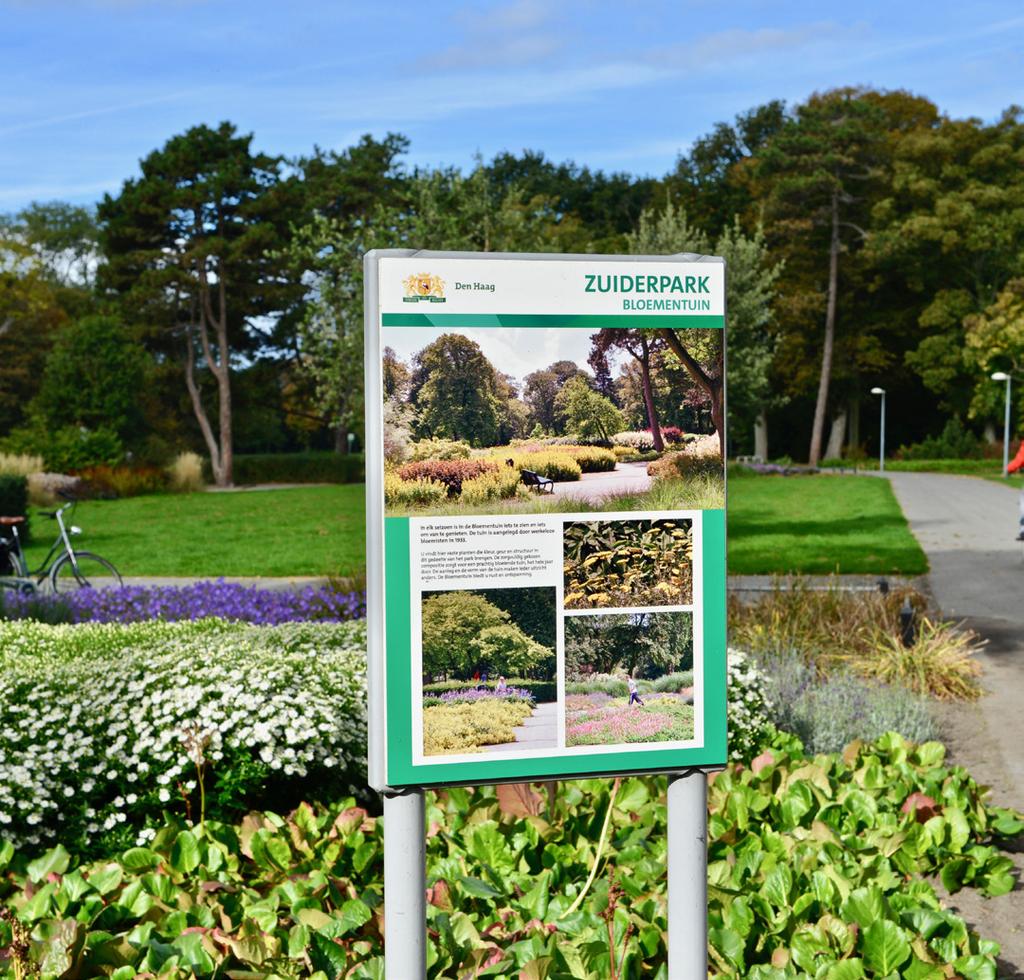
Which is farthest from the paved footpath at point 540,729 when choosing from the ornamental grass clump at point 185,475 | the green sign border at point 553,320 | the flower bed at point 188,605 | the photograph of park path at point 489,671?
the ornamental grass clump at point 185,475

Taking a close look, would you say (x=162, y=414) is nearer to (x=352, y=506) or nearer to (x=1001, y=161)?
(x=352, y=506)

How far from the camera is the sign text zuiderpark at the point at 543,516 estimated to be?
2746mm

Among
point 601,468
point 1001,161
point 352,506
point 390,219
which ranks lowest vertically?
point 352,506

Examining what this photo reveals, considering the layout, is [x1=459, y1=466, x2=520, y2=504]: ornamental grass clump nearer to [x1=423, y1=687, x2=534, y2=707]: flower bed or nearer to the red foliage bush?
the red foliage bush

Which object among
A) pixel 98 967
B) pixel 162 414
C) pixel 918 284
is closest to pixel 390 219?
pixel 98 967

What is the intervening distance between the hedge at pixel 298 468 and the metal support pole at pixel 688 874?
41517mm

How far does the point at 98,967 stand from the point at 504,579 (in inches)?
63.5

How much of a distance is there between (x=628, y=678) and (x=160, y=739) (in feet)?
8.01

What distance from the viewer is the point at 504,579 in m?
2.77

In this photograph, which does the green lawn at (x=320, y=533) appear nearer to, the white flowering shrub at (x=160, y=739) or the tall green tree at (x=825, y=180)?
the white flowering shrub at (x=160, y=739)

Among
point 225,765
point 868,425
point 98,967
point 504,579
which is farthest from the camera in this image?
point 868,425

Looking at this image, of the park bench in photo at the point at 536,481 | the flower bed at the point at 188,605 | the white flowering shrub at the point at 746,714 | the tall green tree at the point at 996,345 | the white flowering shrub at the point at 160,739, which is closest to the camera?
the park bench in photo at the point at 536,481

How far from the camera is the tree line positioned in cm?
4609

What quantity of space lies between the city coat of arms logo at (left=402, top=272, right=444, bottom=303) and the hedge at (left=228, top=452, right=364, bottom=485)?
41.7 m
